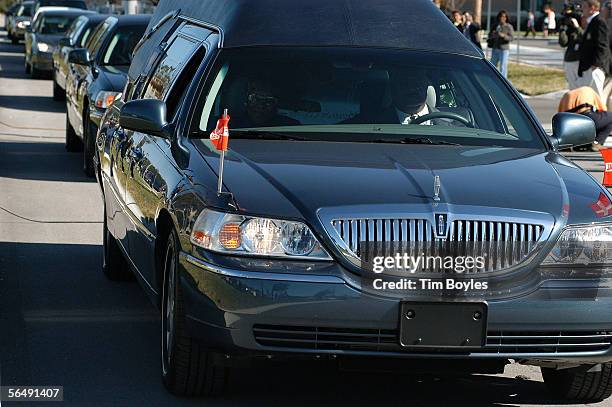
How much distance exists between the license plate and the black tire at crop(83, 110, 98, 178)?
8998mm

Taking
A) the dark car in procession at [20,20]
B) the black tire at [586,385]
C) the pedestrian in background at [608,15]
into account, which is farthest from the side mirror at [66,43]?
the dark car in procession at [20,20]

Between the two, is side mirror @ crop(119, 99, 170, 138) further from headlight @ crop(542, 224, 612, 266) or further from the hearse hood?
headlight @ crop(542, 224, 612, 266)

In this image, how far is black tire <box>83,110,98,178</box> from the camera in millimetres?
14337

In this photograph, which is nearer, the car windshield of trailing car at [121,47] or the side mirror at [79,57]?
the side mirror at [79,57]

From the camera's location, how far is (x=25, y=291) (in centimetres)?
868

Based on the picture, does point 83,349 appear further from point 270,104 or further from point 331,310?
point 331,310

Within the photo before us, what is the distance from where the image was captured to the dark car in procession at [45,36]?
100 feet

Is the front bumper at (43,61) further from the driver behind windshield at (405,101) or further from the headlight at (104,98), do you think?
the driver behind windshield at (405,101)

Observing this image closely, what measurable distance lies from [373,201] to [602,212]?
0.98 metres

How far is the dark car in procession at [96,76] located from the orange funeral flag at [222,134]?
750 cm

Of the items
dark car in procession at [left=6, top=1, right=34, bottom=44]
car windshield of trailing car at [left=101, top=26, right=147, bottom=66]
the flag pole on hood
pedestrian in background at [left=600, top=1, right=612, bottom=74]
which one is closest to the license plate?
the flag pole on hood

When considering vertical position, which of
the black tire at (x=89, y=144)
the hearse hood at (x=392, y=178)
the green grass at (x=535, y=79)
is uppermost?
the hearse hood at (x=392, y=178)

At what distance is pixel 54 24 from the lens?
31.7 metres

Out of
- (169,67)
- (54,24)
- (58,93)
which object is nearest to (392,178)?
(169,67)
